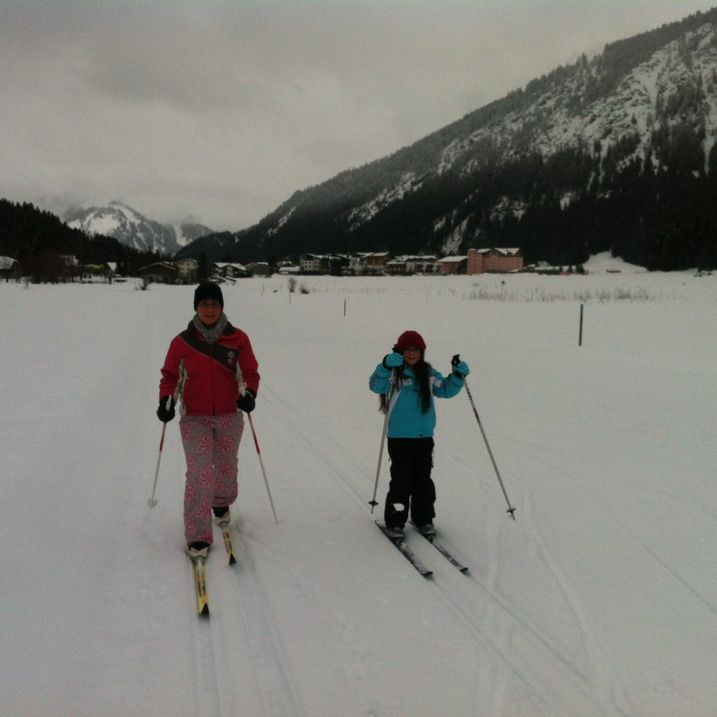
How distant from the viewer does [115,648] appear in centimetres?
292

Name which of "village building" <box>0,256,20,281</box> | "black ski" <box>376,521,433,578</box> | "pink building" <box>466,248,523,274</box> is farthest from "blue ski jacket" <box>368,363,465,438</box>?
"pink building" <box>466,248,523,274</box>

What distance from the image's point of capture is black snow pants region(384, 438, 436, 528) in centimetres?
438

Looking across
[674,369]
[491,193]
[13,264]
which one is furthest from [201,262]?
[674,369]

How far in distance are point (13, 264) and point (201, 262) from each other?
35.8 m

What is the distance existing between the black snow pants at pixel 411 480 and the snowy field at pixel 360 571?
269 millimetres

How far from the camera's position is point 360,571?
3891 millimetres

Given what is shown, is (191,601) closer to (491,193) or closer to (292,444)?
(292,444)

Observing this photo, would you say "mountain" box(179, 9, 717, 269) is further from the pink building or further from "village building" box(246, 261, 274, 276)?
"village building" box(246, 261, 274, 276)

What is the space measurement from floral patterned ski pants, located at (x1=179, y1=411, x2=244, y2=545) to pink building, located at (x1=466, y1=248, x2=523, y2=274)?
110 meters

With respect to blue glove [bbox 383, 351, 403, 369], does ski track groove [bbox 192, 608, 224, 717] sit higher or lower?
lower

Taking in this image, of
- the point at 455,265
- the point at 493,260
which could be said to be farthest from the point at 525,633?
the point at 455,265

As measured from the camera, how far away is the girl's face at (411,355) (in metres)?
4.30

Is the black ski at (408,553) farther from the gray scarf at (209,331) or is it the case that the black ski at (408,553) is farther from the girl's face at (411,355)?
the gray scarf at (209,331)

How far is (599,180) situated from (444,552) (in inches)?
5753
